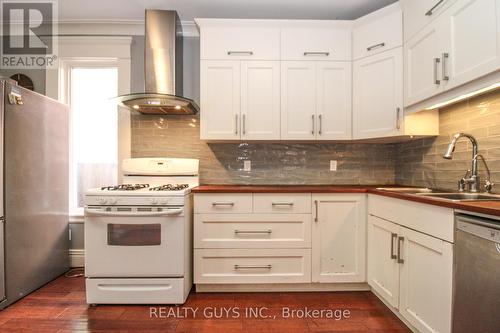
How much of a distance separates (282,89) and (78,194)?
2.37m

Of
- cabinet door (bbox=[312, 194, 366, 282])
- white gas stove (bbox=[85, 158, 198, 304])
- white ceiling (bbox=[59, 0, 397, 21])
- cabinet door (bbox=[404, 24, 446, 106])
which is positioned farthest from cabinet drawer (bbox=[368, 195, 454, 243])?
white ceiling (bbox=[59, 0, 397, 21])

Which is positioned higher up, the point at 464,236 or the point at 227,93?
the point at 227,93

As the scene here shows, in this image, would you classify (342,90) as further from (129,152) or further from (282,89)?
(129,152)

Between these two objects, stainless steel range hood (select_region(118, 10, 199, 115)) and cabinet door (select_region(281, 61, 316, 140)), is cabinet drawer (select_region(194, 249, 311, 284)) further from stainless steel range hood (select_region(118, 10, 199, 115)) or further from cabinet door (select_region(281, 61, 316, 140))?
stainless steel range hood (select_region(118, 10, 199, 115))

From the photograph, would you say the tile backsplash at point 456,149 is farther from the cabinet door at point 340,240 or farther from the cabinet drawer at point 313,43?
the cabinet drawer at point 313,43

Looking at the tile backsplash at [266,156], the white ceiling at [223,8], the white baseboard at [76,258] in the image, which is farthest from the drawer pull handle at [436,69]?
the white baseboard at [76,258]

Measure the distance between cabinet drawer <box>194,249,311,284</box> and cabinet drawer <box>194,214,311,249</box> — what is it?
0.06m

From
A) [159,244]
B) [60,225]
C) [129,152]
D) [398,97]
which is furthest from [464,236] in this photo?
[60,225]

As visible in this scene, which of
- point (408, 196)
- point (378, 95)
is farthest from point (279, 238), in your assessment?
point (378, 95)

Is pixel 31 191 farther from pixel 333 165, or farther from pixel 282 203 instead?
pixel 333 165

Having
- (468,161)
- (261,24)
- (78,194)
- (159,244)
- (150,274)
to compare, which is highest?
(261,24)

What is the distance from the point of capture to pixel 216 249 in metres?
2.27

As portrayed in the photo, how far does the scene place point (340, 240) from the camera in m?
2.29

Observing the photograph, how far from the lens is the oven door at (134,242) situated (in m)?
2.06
